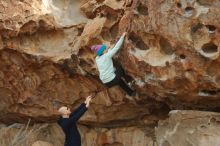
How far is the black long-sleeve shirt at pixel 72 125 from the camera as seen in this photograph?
673 centimetres

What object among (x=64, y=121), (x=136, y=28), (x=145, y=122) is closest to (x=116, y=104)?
(x=145, y=122)

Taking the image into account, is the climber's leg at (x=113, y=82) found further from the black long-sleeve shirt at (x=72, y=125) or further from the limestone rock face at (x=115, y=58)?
the black long-sleeve shirt at (x=72, y=125)

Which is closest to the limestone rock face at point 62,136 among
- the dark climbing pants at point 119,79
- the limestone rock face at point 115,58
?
the limestone rock face at point 115,58

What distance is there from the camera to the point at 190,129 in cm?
635

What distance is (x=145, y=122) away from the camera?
7848mm

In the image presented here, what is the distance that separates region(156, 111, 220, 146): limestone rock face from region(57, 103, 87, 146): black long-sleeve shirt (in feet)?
3.50

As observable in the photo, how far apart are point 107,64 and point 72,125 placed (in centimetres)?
93

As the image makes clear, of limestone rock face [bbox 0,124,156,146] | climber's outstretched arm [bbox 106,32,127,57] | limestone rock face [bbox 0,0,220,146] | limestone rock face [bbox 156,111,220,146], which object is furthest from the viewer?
limestone rock face [bbox 0,124,156,146]

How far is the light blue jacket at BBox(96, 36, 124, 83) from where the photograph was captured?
21.9 ft

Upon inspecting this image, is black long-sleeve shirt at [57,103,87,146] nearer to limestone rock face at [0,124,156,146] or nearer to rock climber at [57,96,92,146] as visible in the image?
rock climber at [57,96,92,146]

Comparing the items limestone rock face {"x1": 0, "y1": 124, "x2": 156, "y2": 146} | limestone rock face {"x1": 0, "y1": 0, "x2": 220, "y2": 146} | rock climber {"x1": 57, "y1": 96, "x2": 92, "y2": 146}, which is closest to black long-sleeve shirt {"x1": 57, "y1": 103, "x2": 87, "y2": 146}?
rock climber {"x1": 57, "y1": 96, "x2": 92, "y2": 146}

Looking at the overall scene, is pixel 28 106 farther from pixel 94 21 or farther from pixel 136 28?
pixel 136 28

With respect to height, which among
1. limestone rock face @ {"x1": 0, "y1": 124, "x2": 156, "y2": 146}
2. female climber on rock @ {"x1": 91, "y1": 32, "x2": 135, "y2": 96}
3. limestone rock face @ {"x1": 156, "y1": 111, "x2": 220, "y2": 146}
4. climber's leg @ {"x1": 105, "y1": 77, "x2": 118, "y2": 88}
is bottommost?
limestone rock face @ {"x1": 0, "y1": 124, "x2": 156, "y2": 146}

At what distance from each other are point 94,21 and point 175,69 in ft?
5.44
